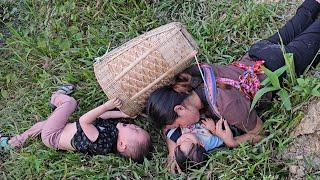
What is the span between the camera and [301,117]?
309 cm

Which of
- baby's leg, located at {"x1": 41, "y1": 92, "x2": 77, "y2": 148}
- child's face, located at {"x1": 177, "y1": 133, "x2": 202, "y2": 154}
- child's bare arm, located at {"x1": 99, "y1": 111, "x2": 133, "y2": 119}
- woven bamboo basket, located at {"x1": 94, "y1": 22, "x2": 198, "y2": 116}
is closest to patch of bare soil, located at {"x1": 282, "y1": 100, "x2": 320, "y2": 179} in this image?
child's face, located at {"x1": 177, "y1": 133, "x2": 202, "y2": 154}

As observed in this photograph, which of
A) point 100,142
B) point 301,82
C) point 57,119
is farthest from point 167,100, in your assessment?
point 57,119

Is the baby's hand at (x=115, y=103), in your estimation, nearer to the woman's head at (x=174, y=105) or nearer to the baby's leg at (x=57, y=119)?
the woman's head at (x=174, y=105)

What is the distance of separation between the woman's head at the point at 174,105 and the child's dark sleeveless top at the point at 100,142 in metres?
0.38

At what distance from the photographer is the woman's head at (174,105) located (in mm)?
3295

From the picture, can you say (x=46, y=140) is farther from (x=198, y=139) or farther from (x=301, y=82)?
(x=301, y=82)

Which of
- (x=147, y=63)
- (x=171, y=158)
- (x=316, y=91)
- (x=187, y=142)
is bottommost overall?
(x=171, y=158)

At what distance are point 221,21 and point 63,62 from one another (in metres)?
1.26

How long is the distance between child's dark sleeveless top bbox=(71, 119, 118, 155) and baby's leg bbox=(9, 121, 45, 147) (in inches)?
13.6

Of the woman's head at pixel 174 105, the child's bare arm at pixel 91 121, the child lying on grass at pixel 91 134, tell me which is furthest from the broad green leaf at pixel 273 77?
the child's bare arm at pixel 91 121

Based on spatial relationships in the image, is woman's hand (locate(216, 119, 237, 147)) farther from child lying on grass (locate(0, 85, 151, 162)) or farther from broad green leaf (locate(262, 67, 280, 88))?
child lying on grass (locate(0, 85, 151, 162))

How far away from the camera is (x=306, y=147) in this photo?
304 centimetres

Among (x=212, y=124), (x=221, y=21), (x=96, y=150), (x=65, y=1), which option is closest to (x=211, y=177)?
(x=212, y=124)

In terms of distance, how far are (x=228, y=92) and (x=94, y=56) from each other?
1.38 m
